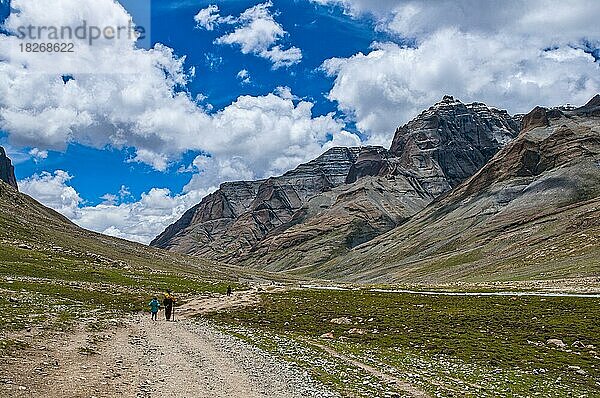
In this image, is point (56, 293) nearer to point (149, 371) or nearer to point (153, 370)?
point (153, 370)

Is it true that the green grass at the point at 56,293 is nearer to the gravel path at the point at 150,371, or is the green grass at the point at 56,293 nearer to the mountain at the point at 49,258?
the mountain at the point at 49,258

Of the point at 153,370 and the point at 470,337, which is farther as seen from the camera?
the point at 470,337

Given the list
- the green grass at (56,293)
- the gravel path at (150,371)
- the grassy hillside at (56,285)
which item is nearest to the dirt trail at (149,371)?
the gravel path at (150,371)

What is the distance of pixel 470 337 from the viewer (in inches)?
1559

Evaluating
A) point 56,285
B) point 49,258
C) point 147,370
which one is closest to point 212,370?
point 147,370

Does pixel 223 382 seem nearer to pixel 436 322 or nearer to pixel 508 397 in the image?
pixel 508 397

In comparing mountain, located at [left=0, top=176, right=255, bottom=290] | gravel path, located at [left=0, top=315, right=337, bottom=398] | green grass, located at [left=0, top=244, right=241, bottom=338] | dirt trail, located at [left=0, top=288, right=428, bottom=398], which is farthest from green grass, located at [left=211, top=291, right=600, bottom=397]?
mountain, located at [left=0, top=176, right=255, bottom=290]

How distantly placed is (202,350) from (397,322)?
867 inches

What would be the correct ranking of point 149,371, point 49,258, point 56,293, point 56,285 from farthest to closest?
point 49,258
point 56,285
point 56,293
point 149,371

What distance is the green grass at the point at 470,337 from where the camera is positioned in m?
26.5

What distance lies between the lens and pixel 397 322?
48.2 m

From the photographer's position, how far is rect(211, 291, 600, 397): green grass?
2645 cm

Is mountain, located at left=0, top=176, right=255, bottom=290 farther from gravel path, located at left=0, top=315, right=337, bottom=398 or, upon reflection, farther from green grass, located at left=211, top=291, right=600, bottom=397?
gravel path, located at left=0, top=315, right=337, bottom=398

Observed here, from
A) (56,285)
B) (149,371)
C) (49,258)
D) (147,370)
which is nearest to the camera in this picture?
(149,371)
